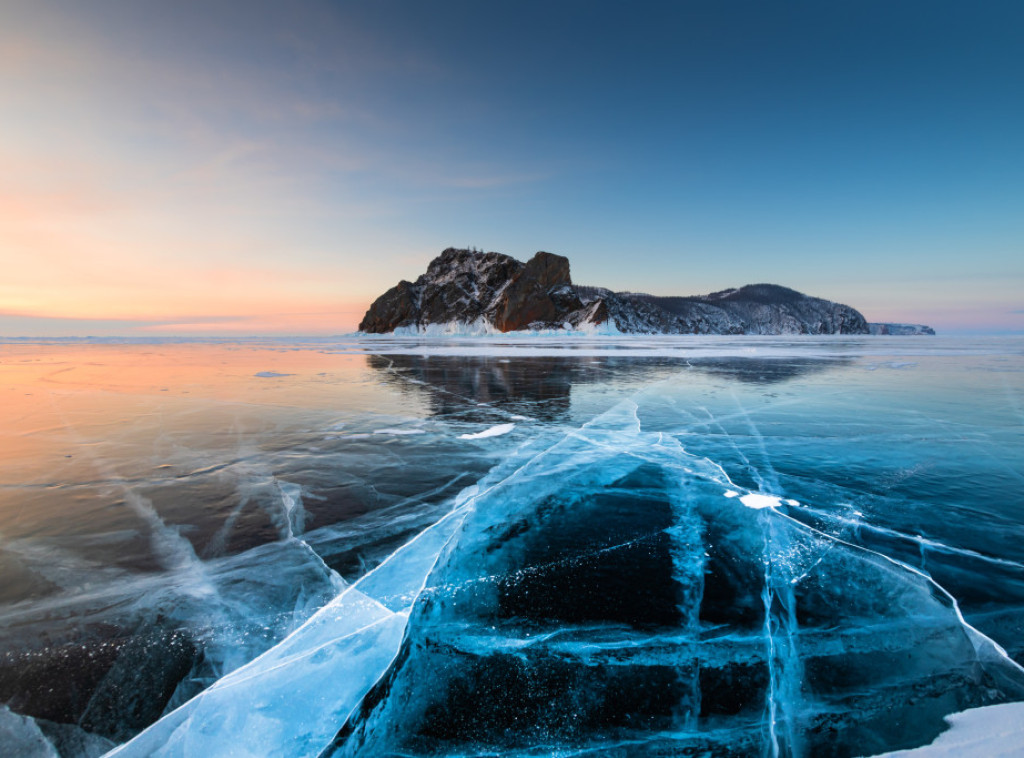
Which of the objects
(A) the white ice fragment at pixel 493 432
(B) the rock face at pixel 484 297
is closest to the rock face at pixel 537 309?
(B) the rock face at pixel 484 297

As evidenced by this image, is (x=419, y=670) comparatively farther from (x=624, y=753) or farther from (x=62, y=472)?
(x=62, y=472)

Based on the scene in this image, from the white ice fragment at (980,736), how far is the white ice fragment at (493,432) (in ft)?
20.5

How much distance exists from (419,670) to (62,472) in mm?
6354

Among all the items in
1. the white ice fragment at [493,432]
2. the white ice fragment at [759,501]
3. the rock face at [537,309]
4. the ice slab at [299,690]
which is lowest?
the ice slab at [299,690]

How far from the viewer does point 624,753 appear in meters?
2.06

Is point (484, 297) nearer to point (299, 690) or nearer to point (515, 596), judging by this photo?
point (515, 596)

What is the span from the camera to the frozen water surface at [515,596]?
223cm

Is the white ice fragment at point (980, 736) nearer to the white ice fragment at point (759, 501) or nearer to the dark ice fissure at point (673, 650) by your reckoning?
the dark ice fissure at point (673, 650)

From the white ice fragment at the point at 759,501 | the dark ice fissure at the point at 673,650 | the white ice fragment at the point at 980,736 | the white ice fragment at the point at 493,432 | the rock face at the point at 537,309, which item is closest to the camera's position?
the white ice fragment at the point at 980,736

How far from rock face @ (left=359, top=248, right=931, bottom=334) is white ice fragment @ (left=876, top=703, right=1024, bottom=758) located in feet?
418

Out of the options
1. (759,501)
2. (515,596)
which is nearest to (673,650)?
(515,596)

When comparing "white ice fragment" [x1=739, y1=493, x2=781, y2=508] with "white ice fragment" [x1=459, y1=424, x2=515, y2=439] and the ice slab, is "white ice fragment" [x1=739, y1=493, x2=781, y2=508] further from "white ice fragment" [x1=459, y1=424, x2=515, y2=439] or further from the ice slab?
"white ice fragment" [x1=459, y1=424, x2=515, y2=439]

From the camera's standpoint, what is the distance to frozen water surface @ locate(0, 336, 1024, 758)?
7.32 ft

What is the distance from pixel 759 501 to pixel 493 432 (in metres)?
4.49
